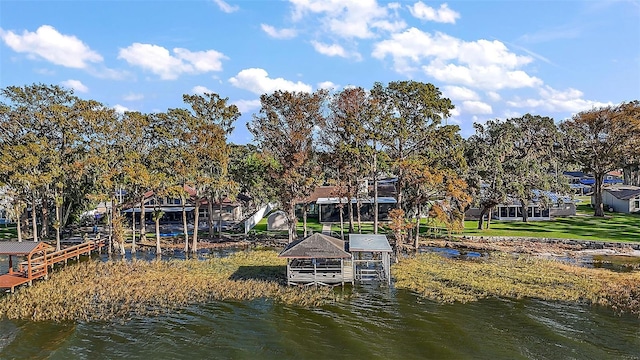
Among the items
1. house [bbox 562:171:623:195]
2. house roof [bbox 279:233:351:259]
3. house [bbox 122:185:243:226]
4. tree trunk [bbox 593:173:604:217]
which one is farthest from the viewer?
house [bbox 562:171:623:195]

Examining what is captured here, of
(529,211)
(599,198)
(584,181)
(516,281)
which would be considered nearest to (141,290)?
(516,281)

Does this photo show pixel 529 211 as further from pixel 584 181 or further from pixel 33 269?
pixel 33 269

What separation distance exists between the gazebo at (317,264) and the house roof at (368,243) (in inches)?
38.6

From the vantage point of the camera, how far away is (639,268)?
32.5 metres

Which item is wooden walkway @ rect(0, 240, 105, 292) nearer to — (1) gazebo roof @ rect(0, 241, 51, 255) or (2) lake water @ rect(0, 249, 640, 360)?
(1) gazebo roof @ rect(0, 241, 51, 255)

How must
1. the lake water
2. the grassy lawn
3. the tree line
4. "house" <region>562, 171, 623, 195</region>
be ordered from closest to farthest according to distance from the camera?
the lake water, the tree line, the grassy lawn, "house" <region>562, 171, 623, 195</region>

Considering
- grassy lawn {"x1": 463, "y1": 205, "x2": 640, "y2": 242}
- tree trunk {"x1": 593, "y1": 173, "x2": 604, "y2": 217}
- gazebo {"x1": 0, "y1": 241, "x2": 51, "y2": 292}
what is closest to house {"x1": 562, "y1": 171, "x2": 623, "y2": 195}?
tree trunk {"x1": 593, "y1": 173, "x2": 604, "y2": 217}

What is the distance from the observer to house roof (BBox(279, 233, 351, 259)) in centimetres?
2734

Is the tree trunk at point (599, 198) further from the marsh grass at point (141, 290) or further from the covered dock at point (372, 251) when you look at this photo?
the marsh grass at point (141, 290)

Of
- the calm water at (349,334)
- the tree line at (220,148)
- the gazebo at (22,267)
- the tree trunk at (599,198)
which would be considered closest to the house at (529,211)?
the tree trunk at (599,198)

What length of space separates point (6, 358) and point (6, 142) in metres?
27.6

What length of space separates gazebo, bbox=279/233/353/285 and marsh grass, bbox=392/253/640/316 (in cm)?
394

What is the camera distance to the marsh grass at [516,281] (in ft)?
83.0

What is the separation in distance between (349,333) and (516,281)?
46.9 ft
